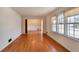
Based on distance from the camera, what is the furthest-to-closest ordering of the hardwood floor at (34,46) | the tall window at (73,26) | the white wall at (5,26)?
the hardwood floor at (34,46), the white wall at (5,26), the tall window at (73,26)

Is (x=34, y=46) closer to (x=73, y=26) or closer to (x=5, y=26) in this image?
(x=5, y=26)

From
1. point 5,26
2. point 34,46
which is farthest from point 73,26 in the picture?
point 5,26

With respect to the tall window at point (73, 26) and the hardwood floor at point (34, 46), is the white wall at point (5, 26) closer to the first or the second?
the hardwood floor at point (34, 46)

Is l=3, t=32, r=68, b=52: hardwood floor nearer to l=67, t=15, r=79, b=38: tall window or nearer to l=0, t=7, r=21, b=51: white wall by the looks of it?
l=0, t=7, r=21, b=51: white wall

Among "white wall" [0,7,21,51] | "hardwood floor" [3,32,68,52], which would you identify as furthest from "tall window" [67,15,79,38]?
"white wall" [0,7,21,51]

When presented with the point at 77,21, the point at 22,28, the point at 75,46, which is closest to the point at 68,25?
the point at 77,21

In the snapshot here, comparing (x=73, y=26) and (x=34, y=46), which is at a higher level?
(x=73, y=26)

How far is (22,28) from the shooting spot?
40.7 ft

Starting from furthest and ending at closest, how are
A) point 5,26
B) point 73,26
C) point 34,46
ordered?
point 34,46 → point 5,26 → point 73,26

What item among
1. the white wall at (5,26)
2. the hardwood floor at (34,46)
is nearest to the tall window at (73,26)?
the hardwood floor at (34,46)

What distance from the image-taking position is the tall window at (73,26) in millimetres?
4352

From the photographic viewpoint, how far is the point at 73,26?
4.63 metres

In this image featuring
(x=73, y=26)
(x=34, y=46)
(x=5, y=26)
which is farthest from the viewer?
(x=34, y=46)
